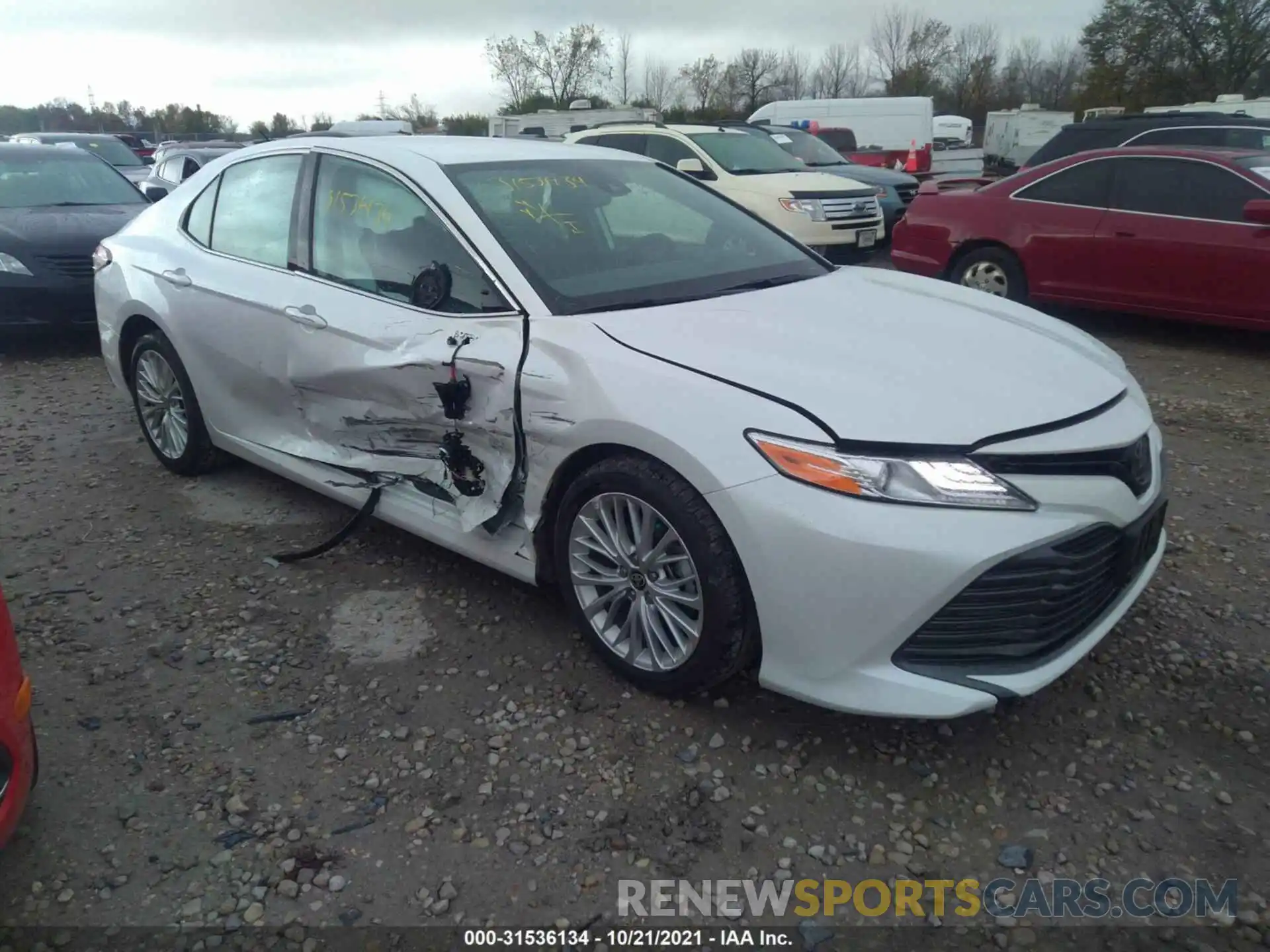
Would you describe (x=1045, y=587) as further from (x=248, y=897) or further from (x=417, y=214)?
(x=417, y=214)

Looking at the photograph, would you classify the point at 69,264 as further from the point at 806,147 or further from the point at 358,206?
the point at 806,147

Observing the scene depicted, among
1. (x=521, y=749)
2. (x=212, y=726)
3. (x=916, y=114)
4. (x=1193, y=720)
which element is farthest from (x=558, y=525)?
(x=916, y=114)

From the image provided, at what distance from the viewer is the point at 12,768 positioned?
2.21 metres

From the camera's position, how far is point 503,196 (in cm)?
355

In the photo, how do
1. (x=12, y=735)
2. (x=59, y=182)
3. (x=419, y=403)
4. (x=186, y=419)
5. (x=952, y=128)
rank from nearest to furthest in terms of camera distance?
(x=12, y=735)
(x=419, y=403)
(x=186, y=419)
(x=59, y=182)
(x=952, y=128)

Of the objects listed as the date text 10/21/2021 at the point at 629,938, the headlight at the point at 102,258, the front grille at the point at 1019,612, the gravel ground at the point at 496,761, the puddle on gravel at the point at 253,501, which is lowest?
the date text 10/21/2021 at the point at 629,938

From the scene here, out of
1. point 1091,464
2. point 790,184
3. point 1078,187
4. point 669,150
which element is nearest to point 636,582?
point 1091,464

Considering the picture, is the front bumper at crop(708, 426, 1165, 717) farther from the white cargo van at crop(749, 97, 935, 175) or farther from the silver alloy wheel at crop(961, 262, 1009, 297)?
the white cargo van at crop(749, 97, 935, 175)

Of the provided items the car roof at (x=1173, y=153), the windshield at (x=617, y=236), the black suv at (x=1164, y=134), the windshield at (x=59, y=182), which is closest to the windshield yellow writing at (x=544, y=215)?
the windshield at (x=617, y=236)

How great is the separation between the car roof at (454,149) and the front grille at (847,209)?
654 cm

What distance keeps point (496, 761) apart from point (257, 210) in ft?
8.91

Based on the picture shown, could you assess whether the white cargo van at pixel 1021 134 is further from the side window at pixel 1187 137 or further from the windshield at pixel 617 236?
the windshield at pixel 617 236

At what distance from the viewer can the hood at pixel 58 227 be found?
24.5ft

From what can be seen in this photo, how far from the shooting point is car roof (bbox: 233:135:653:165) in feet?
12.3
